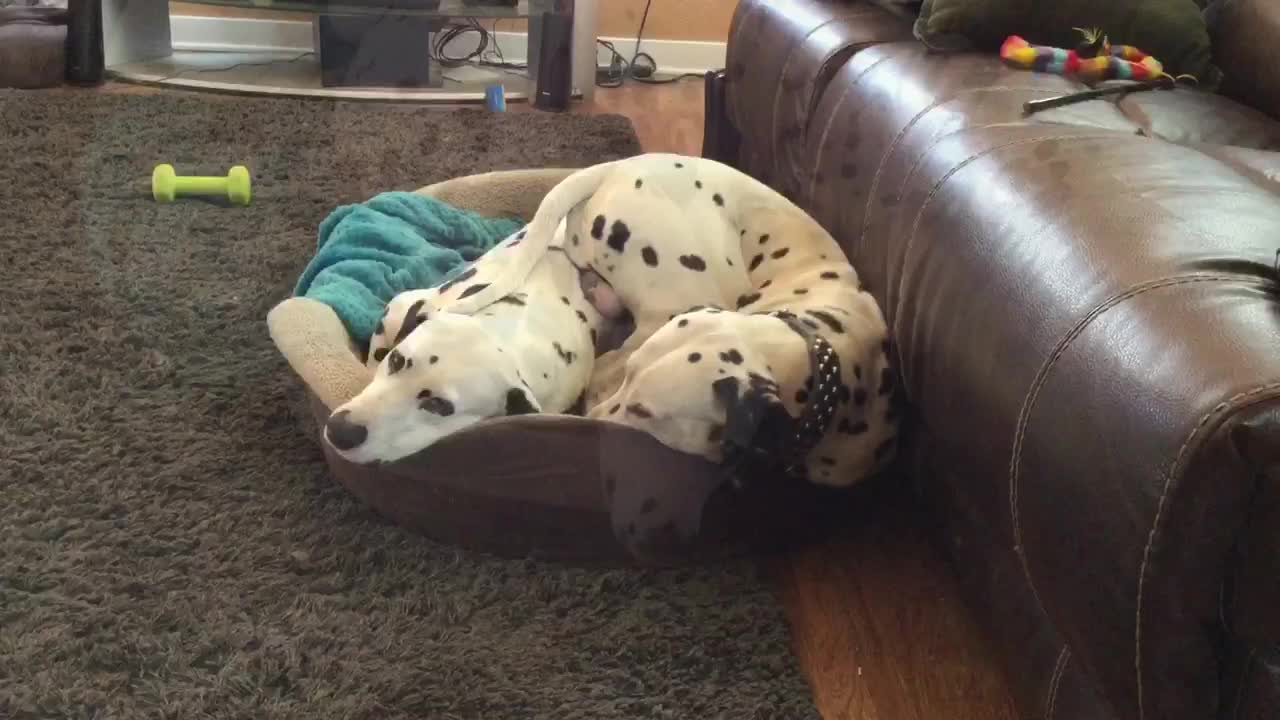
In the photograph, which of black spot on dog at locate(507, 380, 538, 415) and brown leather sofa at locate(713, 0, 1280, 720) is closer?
brown leather sofa at locate(713, 0, 1280, 720)

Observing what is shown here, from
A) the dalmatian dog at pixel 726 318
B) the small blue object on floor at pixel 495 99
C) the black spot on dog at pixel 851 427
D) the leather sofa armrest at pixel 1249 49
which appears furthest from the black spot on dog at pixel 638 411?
the small blue object on floor at pixel 495 99

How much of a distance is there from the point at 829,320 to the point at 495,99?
2134 millimetres

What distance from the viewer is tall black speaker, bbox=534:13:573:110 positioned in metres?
3.37

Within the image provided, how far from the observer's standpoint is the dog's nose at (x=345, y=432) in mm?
1364

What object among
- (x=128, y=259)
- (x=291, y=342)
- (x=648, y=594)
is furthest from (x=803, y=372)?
(x=128, y=259)

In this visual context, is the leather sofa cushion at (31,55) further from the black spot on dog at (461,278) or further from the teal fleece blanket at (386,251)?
the black spot on dog at (461,278)

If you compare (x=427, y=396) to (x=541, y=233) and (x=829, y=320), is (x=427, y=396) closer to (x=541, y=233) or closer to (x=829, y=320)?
(x=541, y=233)

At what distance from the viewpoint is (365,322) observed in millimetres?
1736

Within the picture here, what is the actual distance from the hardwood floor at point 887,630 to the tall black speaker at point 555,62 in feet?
7.03

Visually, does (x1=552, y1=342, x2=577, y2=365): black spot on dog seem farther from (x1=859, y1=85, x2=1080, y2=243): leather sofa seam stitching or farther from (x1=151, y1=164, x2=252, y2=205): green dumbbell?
(x1=151, y1=164, x2=252, y2=205): green dumbbell

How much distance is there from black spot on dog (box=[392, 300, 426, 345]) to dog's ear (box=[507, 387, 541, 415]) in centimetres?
20

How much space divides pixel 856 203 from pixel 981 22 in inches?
17.6

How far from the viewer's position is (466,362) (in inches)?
55.4

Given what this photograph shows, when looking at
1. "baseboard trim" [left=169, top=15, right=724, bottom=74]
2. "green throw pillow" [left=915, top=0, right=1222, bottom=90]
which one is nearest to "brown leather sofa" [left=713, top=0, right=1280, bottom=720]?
"green throw pillow" [left=915, top=0, right=1222, bottom=90]
